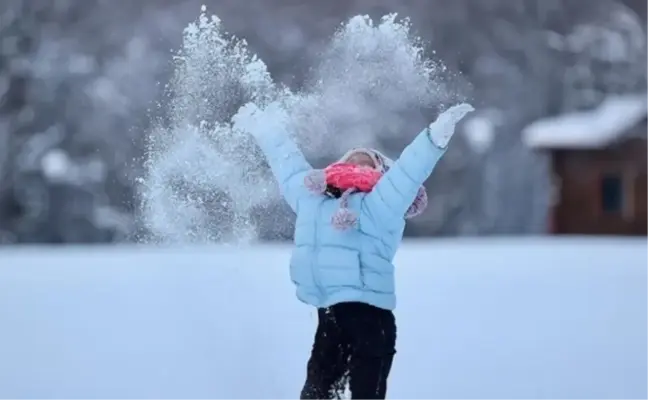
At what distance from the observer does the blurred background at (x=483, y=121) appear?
49.1ft

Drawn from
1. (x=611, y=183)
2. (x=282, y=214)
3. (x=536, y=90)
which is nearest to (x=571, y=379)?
(x=282, y=214)

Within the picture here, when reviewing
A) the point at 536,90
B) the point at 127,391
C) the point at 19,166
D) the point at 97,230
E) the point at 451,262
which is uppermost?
the point at 536,90

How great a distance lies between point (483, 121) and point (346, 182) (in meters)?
14.4

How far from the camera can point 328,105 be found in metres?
3.77

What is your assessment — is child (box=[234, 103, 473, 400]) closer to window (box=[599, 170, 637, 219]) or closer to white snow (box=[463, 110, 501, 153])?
window (box=[599, 170, 637, 219])

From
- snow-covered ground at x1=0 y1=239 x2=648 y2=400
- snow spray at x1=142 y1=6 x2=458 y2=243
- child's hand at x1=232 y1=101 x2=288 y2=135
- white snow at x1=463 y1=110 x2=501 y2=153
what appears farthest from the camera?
white snow at x1=463 y1=110 x2=501 y2=153

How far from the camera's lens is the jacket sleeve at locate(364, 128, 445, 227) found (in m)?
2.60

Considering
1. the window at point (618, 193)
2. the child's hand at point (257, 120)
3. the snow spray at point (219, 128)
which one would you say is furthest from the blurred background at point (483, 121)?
the child's hand at point (257, 120)

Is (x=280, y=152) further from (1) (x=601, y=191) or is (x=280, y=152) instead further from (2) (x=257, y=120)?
(1) (x=601, y=191)

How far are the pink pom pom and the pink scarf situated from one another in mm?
53

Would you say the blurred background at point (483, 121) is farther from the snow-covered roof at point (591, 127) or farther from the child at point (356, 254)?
the child at point (356, 254)

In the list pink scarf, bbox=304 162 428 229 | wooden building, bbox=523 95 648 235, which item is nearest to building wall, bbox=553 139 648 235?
wooden building, bbox=523 95 648 235

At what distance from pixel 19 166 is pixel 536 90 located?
322 inches

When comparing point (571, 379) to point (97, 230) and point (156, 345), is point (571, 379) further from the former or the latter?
point (97, 230)
